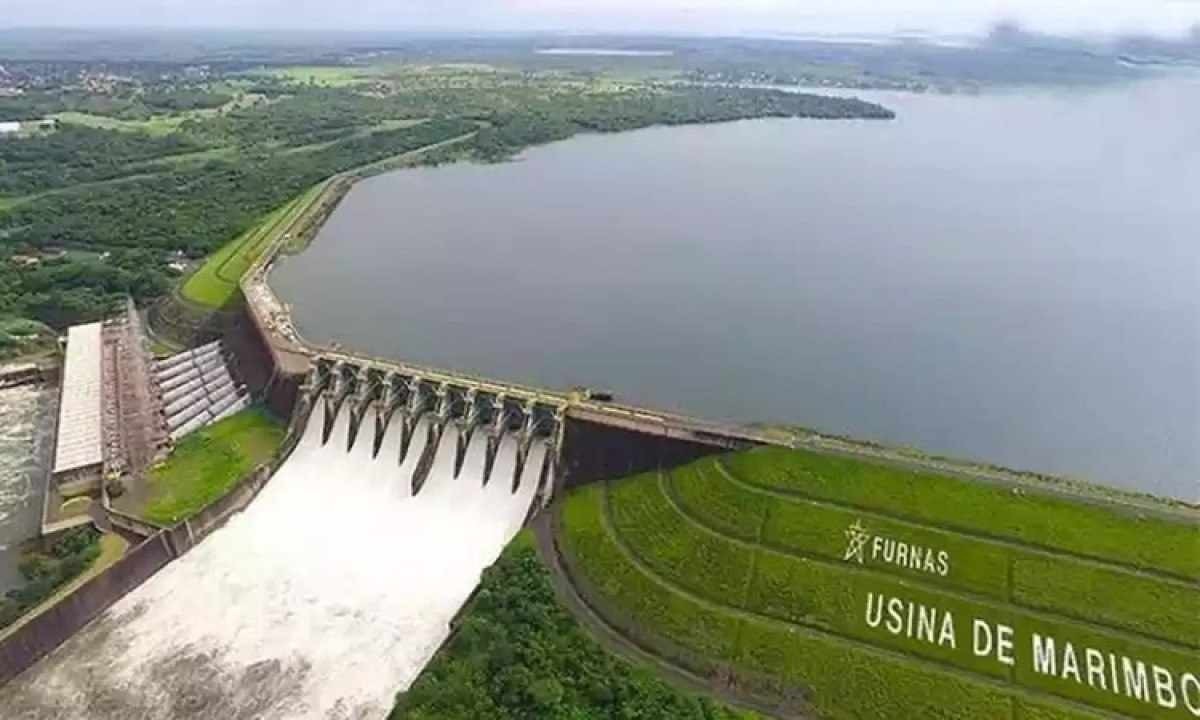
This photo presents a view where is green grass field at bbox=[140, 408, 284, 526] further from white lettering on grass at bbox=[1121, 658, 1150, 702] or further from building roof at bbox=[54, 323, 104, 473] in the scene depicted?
white lettering on grass at bbox=[1121, 658, 1150, 702]

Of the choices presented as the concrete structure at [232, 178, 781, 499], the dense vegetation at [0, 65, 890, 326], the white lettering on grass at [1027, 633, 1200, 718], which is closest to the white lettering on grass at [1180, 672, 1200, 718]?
the white lettering on grass at [1027, 633, 1200, 718]

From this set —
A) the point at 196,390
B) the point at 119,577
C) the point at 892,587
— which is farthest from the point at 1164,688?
the point at 196,390

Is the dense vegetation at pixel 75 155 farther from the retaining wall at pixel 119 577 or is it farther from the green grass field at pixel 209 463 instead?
the retaining wall at pixel 119 577

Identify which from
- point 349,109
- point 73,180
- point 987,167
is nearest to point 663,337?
point 987,167

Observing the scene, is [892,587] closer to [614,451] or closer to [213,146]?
[614,451]

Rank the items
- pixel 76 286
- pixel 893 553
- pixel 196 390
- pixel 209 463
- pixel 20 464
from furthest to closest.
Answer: pixel 76 286
pixel 196 390
pixel 20 464
pixel 209 463
pixel 893 553

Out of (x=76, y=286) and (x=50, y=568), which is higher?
(x=76, y=286)

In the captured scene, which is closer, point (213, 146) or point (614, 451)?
point (614, 451)

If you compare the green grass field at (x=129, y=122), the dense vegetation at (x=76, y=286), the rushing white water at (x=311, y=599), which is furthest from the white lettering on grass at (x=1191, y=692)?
the green grass field at (x=129, y=122)
